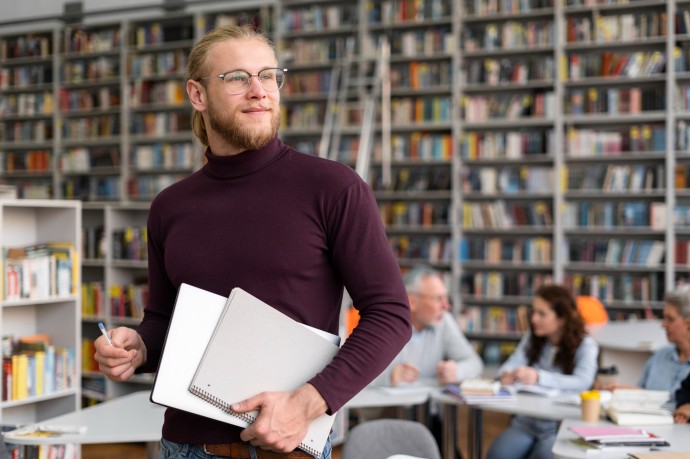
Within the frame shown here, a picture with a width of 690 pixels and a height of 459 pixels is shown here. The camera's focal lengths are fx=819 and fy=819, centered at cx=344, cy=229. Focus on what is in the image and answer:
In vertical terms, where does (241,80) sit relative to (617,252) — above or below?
above

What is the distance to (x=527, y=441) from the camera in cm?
376

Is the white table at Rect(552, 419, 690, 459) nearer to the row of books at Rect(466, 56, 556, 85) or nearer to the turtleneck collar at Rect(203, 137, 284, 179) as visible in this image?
the turtleneck collar at Rect(203, 137, 284, 179)

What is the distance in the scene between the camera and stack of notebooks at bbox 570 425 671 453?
104 inches

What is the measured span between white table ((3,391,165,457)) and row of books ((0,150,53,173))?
249 inches

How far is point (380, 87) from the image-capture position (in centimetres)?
762

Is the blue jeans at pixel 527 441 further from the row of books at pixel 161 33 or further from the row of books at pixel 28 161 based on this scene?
the row of books at pixel 28 161

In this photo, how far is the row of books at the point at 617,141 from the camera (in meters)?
6.88

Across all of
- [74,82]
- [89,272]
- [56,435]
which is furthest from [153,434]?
[74,82]

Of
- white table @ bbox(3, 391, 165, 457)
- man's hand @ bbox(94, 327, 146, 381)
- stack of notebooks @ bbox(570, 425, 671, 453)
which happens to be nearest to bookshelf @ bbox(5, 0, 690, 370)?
white table @ bbox(3, 391, 165, 457)

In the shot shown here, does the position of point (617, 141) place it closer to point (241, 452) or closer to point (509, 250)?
point (509, 250)

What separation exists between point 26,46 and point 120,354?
344 inches

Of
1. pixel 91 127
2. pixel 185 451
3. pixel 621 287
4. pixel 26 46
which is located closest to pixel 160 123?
pixel 91 127

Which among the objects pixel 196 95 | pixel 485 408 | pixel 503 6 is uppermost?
pixel 503 6

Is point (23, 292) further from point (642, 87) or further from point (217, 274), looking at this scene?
point (642, 87)
